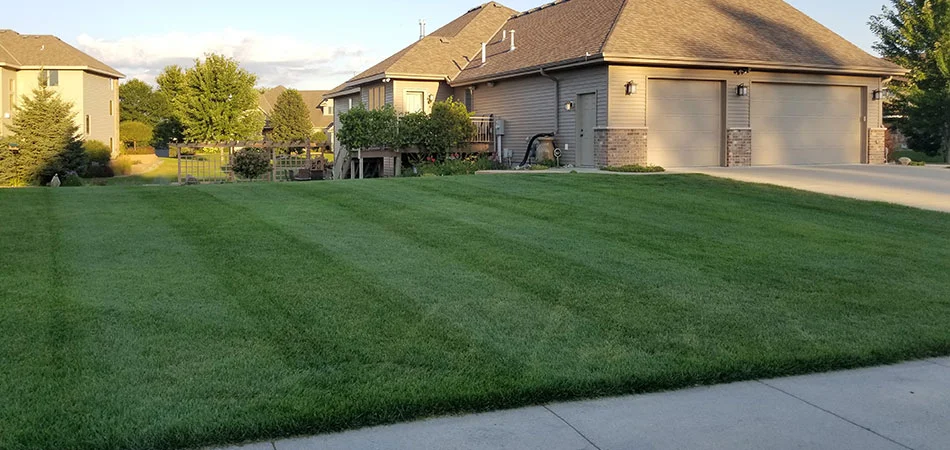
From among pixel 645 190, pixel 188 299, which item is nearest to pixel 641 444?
pixel 188 299

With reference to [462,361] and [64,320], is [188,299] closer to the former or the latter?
[64,320]

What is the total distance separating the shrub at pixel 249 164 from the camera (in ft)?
75.5

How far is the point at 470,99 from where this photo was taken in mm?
27375

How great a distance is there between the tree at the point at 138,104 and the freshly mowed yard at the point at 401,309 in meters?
66.2

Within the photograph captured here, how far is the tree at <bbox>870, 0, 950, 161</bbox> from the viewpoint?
29.8 meters

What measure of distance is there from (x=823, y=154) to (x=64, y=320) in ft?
72.0

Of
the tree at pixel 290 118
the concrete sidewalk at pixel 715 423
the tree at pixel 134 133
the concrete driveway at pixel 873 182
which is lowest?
the concrete sidewalk at pixel 715 423

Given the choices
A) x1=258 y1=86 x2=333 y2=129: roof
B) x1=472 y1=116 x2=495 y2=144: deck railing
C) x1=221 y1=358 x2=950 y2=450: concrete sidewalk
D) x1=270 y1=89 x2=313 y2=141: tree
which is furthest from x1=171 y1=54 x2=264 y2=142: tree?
x1=221 y1=358 x2=950 y2=450: concrete sidewalk

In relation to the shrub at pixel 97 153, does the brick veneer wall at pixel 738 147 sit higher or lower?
lower

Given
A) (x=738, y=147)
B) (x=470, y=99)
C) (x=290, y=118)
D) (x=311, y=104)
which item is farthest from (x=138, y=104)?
(x=738, y=147)

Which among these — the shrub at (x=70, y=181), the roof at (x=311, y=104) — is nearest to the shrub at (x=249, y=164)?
the shrub at (x=70, y=181)

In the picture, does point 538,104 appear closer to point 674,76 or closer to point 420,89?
point 674,76

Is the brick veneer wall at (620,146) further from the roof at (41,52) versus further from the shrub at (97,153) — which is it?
the roof at (41,52)

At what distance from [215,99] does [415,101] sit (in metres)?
13.9
